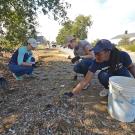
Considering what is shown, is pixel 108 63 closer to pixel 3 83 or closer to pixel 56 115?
pixel 56 115

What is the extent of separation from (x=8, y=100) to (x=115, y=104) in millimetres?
2638

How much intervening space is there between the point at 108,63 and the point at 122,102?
2.63 ft

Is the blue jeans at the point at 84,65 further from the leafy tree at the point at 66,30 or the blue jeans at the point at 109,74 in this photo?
the leafy tree at the point at 66,30

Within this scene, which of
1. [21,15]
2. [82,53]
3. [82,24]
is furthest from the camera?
[82,24]

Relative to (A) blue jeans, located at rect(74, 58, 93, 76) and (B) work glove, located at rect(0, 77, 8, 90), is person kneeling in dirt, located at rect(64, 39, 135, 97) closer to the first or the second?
(A) blue jeans, located at rect(74, 58, 93, 76)

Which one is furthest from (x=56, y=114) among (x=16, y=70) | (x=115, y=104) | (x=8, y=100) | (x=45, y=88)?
(x=16, y=70)

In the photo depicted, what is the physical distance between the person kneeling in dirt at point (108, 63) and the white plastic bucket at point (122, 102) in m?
0.35

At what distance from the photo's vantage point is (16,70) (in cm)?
910

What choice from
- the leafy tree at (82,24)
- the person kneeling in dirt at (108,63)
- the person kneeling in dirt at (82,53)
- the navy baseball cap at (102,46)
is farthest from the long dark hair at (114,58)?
the leafy tree at (82,24)

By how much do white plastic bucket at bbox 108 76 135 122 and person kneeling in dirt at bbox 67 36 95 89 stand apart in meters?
1.91

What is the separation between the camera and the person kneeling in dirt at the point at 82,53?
743 centimetres

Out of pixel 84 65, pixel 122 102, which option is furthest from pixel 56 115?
pixel 84 65

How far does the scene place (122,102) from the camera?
532 cm

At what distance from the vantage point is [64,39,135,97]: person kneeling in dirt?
17.3 feet
